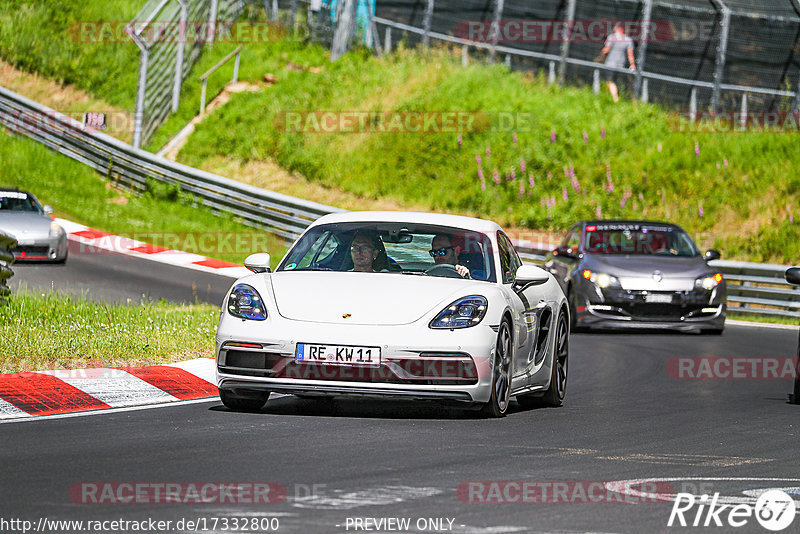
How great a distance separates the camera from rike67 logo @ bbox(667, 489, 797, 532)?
20.1ft

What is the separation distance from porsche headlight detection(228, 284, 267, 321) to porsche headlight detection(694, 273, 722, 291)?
997 centimetres

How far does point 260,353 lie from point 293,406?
40.7 inches

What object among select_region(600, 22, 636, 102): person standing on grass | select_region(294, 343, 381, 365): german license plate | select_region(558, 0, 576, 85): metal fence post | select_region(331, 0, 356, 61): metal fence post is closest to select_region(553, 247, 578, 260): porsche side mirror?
select_region(600, 22, 636, 102): person standing on grass

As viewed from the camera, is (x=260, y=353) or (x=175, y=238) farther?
(x=175, y=238)

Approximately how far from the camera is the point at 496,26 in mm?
29984

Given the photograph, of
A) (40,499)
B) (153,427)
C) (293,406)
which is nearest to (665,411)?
(293,406)

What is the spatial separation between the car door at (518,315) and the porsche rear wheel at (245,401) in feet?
5.62

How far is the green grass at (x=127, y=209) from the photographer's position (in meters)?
27.2

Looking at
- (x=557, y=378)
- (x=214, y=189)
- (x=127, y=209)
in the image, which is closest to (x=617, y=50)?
(x=214, y=189)

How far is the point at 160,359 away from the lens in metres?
12.0

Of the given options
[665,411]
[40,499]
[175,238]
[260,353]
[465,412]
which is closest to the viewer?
[40,499]

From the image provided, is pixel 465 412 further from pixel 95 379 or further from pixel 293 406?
pixel 95 379

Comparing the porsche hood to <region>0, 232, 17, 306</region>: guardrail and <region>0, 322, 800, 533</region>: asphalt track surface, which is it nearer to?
<region>0, 322, 800, 533</region>: asphalt track surface

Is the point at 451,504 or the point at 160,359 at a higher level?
the point at 451,504
